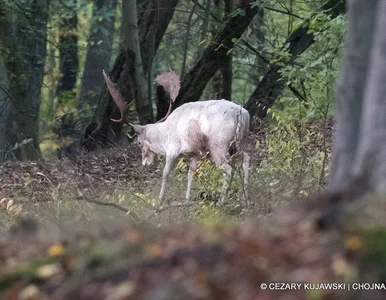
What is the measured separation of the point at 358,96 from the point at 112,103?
44.9ft

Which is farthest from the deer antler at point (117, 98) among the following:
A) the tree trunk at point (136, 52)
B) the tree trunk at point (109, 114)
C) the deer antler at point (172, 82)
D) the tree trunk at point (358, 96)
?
the tree trunk at point (358, 96)

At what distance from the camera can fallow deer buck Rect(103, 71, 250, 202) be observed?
38.1 feet

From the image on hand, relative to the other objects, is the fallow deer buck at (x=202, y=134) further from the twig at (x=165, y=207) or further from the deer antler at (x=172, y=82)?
the deer antler at (x=172, y=82)

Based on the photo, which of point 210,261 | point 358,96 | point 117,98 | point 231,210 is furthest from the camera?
point 117,98

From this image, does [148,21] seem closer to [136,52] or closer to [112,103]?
[136,52]

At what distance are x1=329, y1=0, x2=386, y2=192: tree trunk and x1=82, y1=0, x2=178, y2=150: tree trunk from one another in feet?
41.1

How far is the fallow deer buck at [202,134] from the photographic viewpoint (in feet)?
38.1

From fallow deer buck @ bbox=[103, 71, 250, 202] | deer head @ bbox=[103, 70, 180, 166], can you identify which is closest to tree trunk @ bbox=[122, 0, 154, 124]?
deer head @ bbox=[103, 70, 180, 166]

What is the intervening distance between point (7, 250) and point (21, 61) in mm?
13511

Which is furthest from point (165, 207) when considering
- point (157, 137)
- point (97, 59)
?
point (97, 59)

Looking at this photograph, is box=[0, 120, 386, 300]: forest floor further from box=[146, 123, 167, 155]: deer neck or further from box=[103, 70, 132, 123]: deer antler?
box=[103, 70, 132, 123]: deer antler

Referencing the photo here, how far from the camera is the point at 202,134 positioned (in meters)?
12.1

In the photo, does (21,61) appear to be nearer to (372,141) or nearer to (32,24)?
(32,24)

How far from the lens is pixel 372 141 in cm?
513
